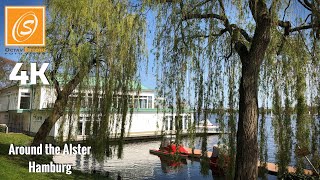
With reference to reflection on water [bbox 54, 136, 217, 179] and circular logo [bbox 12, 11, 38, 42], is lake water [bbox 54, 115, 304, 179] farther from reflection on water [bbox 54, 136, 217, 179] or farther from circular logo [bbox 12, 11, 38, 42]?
circular logo [bbox 12, 11, 38, 42]

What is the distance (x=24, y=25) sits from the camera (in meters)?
8.70

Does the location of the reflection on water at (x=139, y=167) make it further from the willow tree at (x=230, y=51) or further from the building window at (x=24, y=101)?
the building window at (x=24, y=101)

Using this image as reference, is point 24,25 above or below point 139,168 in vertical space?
above

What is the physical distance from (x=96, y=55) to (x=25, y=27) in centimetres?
219

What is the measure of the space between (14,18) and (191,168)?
9800 mm

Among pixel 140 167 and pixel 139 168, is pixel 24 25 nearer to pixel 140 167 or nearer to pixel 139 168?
pixel 139 168

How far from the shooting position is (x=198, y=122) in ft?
21.2

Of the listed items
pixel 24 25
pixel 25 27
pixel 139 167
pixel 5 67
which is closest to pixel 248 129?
pixel 24 25

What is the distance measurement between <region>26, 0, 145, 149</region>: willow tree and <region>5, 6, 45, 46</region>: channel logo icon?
14.0 inches

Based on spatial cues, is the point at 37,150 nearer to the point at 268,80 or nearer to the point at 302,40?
the point at 268,80

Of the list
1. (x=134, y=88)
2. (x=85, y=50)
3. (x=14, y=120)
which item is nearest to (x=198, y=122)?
(x=134, y=88)

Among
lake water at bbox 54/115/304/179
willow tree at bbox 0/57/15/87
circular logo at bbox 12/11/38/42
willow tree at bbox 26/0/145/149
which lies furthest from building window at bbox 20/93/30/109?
circular logo at bbox 12/11/38/42

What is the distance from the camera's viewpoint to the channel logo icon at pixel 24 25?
28.4 feet

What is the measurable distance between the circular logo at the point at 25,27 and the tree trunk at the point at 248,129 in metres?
6.09
